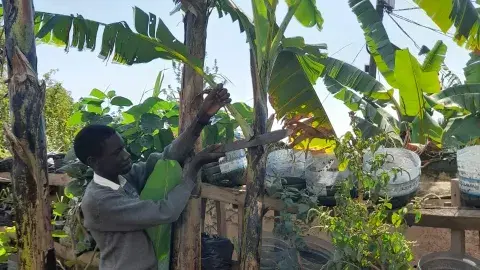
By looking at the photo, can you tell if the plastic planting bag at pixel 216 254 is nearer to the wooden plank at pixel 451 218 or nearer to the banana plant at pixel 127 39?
the banana plant at pixel 127 39

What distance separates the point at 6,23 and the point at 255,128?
1810 millimetres

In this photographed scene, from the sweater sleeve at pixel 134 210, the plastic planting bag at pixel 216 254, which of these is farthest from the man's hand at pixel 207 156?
the plastic planting bag at pixel 216 254

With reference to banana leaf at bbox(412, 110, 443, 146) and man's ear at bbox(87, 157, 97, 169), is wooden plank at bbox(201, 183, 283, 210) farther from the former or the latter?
banana leaf at bbox(412, 110, 443, 146)

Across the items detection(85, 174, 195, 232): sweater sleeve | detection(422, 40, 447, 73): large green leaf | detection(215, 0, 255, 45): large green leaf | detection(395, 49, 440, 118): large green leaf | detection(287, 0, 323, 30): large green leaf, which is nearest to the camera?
detection(85, 174, 195, 232): sweater sleeve

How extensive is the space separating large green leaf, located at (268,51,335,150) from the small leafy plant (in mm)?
1321

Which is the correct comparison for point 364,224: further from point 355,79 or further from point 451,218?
point 355,79

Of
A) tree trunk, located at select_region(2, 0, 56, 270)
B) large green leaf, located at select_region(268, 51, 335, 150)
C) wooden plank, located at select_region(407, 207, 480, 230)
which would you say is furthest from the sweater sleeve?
large green leaf, located at select_region(268, 51, 335, 150)

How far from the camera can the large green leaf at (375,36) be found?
237 inches

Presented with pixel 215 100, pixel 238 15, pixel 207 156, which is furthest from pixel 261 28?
pixel 207 156

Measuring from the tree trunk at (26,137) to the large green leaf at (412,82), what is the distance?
134 inches

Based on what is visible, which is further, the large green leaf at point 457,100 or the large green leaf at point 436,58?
the large green leaf at point 436,58

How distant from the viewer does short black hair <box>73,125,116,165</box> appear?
2.70m

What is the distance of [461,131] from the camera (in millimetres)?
4219

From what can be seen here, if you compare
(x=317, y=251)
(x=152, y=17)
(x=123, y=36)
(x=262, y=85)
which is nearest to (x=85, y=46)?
(x=123, y=36)
